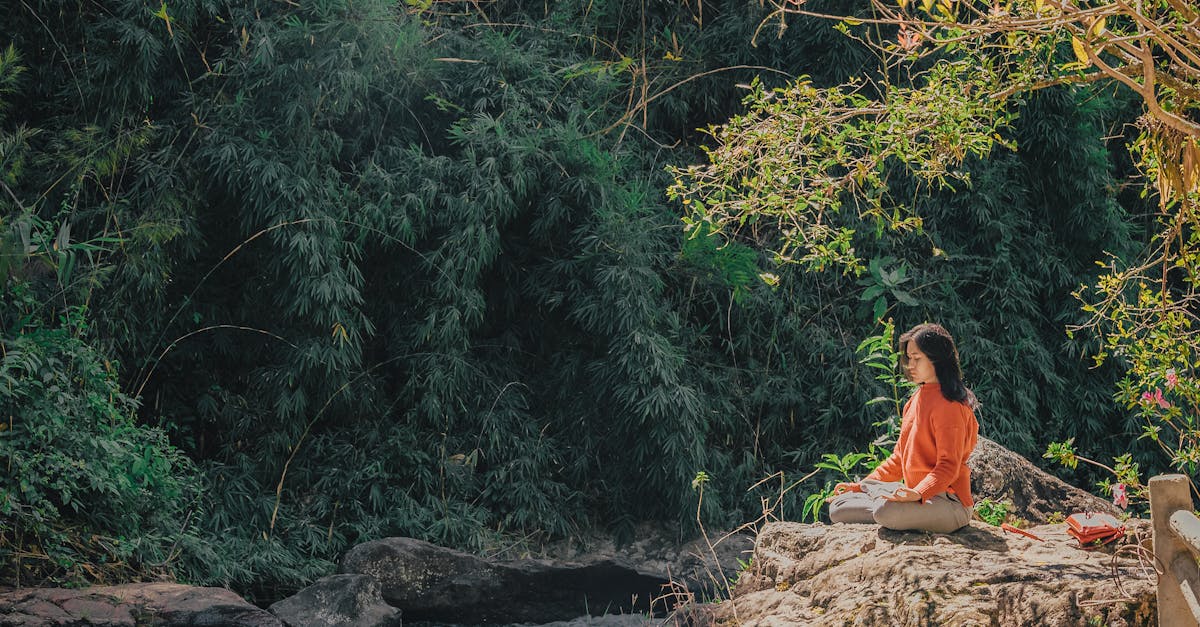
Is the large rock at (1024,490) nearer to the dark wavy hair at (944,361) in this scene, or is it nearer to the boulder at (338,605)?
the dark wavy hair at (944,361)

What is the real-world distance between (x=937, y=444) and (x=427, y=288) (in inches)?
135

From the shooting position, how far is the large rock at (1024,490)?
423 centimetres

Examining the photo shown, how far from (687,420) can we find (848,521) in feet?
7.97

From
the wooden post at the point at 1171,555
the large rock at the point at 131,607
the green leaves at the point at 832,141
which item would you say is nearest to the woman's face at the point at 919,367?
the green leaves at the point at 832,141

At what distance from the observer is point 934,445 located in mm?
3463

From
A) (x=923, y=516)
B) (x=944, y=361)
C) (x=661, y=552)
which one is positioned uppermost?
(x=944, y=361)

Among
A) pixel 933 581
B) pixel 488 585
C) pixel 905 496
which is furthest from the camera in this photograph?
pixel 488 585

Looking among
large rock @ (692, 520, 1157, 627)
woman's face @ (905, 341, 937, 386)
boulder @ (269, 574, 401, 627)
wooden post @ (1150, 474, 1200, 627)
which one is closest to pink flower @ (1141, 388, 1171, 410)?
large rock @ (692, 520, 1157, 627)

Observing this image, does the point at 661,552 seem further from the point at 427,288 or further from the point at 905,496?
the point at 905,496

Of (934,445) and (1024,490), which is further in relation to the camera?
(1024,490)

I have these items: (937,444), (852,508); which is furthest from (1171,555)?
(852,508)

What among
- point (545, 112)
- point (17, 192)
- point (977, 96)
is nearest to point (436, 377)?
point (545, 112)

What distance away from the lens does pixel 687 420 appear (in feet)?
20.4

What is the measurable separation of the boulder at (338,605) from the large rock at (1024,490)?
2838 mm
